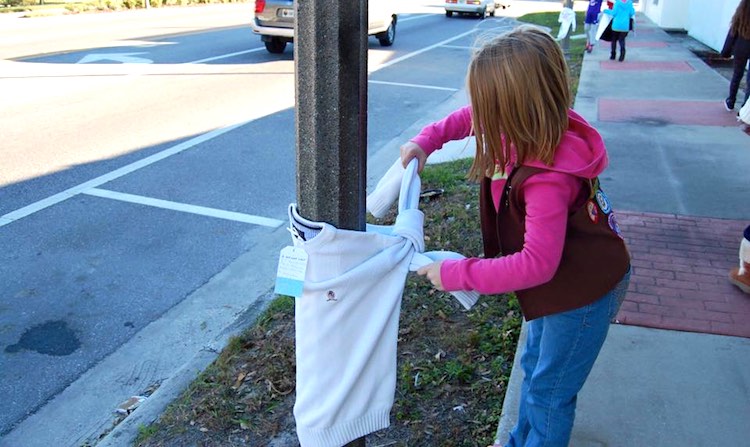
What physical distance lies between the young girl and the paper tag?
1.13 ft

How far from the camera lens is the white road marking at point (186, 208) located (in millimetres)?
5820

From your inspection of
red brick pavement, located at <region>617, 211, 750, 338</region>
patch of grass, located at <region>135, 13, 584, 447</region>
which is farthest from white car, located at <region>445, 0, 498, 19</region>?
patch of grass, located at <region>135, 13, 584, 447</region>

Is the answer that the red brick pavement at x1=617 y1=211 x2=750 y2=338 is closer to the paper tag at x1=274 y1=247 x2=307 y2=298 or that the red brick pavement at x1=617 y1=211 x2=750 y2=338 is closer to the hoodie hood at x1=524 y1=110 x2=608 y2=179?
the hoodie hood at x1=524 y1=110 x2=608 y2=179

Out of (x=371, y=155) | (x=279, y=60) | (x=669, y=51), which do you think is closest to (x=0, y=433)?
(x=371, y=155)

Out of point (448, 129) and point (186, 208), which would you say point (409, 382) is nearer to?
point (448, 129)

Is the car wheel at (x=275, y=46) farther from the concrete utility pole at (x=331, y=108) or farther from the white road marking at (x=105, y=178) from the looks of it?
the concrete utility pole at (x=331, y=108)

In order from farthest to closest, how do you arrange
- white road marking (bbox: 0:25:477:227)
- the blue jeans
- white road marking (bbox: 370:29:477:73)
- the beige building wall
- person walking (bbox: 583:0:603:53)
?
1. the beige building wall
2. person walking (bbox: 583:0:603:53)
3. white road marking (bbox: 370:29:477:73)
4. white road marking (bbox: 0:25:477:227)
5. the blue jeans

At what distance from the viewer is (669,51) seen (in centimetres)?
1568

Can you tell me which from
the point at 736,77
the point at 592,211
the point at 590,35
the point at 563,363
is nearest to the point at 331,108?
the point at 592,211

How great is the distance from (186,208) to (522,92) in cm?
452

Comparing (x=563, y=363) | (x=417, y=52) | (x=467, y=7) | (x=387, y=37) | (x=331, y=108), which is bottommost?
(x=467, y=7)

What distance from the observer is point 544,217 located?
1919 mm

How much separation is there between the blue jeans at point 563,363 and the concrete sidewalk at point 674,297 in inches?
17.6

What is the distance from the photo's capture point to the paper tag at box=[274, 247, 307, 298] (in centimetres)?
195
